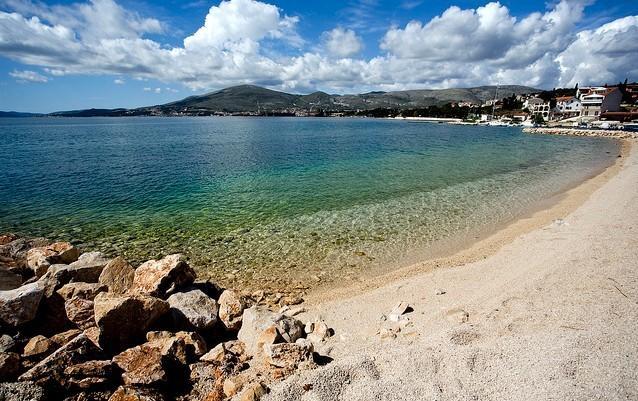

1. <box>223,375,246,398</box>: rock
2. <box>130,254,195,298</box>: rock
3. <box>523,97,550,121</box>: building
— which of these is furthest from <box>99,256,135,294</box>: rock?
<box>523,97,550,121</box>: building

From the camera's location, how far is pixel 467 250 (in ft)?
48.9

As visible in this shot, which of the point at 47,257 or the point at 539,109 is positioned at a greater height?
the point at 539,109

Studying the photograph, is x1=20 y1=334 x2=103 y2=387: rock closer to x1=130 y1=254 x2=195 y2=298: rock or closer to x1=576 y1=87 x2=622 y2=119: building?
x1=130 y1=254 x2=195 y2=298: rock

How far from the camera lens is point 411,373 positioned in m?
6.18

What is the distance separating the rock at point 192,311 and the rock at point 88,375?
2067mm

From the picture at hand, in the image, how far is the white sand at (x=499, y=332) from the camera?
5770mm

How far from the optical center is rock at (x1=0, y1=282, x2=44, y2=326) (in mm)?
6918

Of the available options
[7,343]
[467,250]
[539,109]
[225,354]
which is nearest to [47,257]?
[7,343]

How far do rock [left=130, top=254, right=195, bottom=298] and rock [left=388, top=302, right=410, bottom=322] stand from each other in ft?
20.1

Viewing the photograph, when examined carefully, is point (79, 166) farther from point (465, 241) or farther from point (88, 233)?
point (465, 241)

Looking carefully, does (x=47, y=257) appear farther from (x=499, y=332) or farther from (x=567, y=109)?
(x=567, y=109)

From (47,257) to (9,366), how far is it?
7.27 meters

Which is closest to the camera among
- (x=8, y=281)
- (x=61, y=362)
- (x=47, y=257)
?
(x=61, y=362)

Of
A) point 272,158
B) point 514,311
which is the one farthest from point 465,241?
point 272,158
